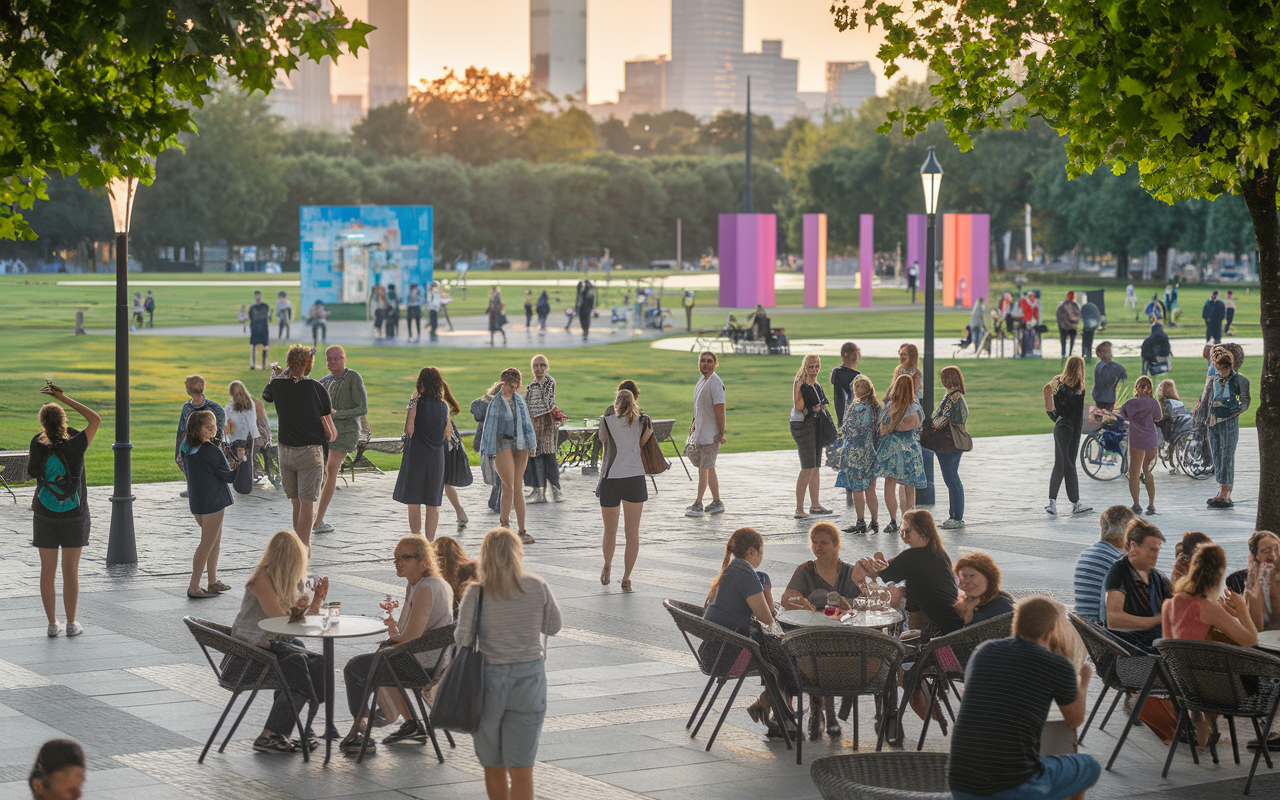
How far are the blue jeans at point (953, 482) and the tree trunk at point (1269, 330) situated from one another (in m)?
5.59

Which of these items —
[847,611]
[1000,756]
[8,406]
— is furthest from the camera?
[8,406]

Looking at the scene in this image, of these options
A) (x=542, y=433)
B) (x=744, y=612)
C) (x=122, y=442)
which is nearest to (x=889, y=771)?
(x=744, y=612)

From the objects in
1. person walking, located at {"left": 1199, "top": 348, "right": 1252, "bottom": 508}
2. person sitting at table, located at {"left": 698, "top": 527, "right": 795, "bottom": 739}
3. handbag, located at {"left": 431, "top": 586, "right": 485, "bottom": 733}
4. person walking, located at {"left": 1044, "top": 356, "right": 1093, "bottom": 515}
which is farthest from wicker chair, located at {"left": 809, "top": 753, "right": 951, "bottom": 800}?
person walking, located at {"left": 1199, "top": 348, "right": 1252, "bottom": 508}

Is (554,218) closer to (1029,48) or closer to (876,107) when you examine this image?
(876,107)

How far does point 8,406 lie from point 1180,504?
23.1m

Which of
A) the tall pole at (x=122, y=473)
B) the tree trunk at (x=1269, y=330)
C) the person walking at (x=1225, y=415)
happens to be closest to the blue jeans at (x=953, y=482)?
the person walking at (x=1225, y=415)

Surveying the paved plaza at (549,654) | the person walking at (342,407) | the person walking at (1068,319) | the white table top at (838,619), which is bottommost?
the paved plaza at (549,654)

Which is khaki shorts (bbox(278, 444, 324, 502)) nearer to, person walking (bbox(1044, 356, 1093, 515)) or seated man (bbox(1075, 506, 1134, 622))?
seated man (bbox(1075, 506, 1134, 622))

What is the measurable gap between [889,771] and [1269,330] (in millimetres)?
5142

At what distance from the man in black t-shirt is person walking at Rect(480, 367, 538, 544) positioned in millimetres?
1697

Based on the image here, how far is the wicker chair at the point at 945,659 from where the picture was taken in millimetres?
7777

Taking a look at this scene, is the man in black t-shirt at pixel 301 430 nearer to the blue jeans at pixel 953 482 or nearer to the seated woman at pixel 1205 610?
the blue jeans at pixel 953 482

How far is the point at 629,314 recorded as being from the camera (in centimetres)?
5578

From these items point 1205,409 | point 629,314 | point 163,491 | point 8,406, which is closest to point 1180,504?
point 1205,409
